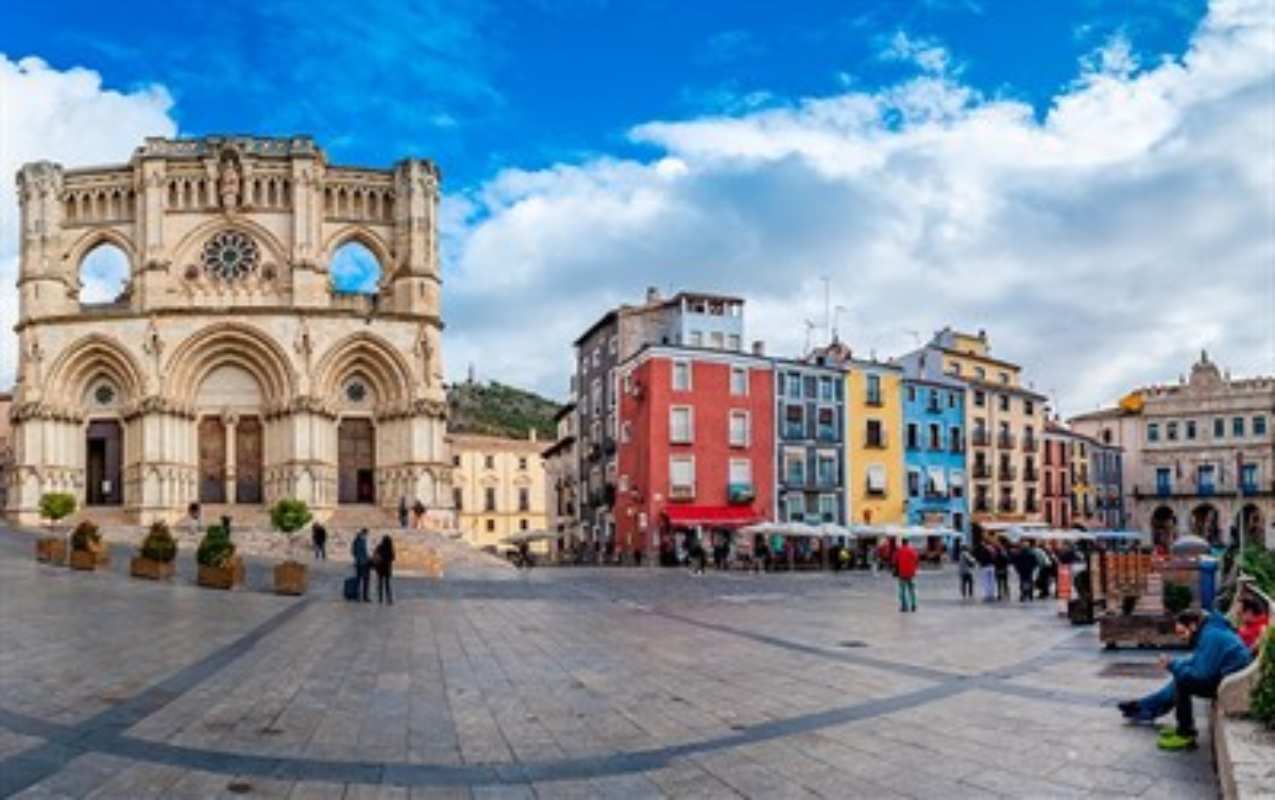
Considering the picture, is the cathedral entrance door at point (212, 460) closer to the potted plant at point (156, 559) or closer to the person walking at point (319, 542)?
the person walking at point (319, 542)

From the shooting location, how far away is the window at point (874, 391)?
199ft

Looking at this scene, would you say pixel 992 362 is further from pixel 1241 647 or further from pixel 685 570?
pixel 1241 647

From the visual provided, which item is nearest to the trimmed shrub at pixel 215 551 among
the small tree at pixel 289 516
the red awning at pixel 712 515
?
the small tree at pixel 289 516

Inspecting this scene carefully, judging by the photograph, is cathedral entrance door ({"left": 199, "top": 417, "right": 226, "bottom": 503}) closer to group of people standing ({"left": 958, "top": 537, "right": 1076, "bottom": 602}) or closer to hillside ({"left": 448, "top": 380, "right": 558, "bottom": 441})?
group of people standing ({"left": 958, "top": 537, "right": 1076, "bottom": 602})

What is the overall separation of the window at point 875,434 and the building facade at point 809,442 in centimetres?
185

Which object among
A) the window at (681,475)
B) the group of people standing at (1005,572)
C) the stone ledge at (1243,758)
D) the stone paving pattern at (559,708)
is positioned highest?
the window at (681,475)

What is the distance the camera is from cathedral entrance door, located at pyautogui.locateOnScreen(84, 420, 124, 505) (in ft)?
170

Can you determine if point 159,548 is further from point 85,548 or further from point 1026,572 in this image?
point 1026,572

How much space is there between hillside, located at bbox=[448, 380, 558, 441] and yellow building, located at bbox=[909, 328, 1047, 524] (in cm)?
5430

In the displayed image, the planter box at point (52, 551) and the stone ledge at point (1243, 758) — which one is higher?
the stone ledge at point (1243, 758)

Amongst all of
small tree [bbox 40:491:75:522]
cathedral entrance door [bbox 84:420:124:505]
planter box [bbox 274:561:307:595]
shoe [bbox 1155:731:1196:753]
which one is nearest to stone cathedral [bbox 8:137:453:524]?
cathedral entrance door [bbox 84:420:124:505]

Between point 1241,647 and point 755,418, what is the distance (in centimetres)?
4729

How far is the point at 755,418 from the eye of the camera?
5534cm

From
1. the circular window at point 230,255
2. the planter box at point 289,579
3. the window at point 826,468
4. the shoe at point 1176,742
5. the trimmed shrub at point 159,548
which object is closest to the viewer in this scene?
the shoe at point 1176,742
